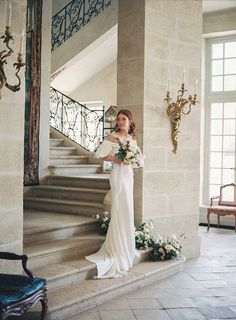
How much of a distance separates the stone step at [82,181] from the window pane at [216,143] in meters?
3.14

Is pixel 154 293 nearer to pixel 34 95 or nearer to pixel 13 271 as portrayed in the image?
pixel 13 271

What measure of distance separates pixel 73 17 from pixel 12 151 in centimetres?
706

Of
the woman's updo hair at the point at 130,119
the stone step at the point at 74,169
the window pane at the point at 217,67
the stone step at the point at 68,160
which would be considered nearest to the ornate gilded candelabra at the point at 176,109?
the woman's updo hair at the point at 130,119

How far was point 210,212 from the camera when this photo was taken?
8.55m

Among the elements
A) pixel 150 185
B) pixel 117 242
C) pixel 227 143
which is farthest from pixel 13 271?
pixel 227 143

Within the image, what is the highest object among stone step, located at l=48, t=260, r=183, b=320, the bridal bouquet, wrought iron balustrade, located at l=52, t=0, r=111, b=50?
wrought iron balustrade, located at l=52, t=0, r=111, b=50

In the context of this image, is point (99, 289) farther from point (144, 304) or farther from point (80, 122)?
point (80, 122)

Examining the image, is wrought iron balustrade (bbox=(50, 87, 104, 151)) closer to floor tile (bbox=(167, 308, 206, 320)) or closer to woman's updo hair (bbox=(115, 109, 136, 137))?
woman's updo hair (bbox=(115, 109, 136, 137))

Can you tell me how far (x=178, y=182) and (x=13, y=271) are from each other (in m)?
2.93

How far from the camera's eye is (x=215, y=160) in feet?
30.8

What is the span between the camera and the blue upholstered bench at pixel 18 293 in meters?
3.11

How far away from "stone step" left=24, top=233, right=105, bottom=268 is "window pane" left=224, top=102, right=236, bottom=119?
4.80 m

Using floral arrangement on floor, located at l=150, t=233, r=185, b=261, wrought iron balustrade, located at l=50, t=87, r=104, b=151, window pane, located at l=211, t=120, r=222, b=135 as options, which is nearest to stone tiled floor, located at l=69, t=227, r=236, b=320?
floral arrangement on floor, located at l=150, t=233, r=185, b=261

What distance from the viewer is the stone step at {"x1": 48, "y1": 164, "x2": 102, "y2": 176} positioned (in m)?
7.75
